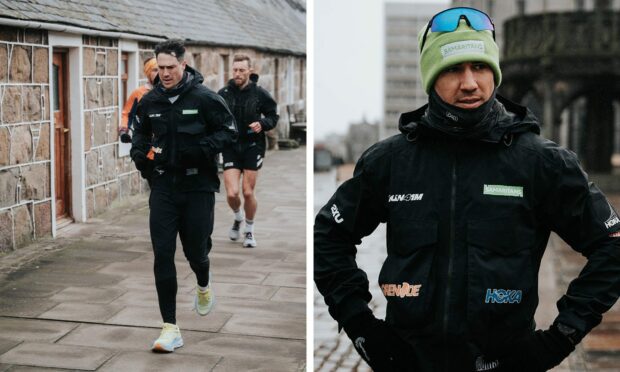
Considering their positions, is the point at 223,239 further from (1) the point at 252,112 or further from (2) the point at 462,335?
(2) the point at 462,335

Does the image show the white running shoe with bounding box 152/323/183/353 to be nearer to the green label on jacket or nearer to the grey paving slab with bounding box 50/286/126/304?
the grey paving slab with bounding box 50/286/126/304

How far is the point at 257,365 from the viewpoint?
9.16ft

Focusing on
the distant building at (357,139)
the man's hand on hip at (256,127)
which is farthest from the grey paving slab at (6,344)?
the distant building at (357,139)

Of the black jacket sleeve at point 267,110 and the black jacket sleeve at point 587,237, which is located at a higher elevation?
the black jacket sleeve at point 267,110

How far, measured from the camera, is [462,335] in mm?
1579

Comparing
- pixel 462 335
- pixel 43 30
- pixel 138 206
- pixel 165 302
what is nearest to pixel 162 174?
pixel 138 206

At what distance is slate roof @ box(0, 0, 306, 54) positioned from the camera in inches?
113

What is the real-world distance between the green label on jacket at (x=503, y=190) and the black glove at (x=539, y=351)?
0.23 metres

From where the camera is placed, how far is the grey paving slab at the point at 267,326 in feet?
9.55

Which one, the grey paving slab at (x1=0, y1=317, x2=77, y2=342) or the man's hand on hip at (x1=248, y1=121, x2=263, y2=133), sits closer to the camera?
the grey paving slab at (x1=0, y1=317, x2=77, y2=342)

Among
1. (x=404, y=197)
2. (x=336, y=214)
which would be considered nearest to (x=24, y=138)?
(x=336, y=214)

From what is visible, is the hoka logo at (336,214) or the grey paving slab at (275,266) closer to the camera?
the hoka logo at (336,214)

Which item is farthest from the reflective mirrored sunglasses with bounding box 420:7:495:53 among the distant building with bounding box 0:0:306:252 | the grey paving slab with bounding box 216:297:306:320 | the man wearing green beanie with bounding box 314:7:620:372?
the grey paving slab with bounding box 216:297:306:320

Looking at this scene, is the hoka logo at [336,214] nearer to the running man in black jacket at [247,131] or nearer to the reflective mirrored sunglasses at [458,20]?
the reflective mirrored sunglasses at [458,20]
